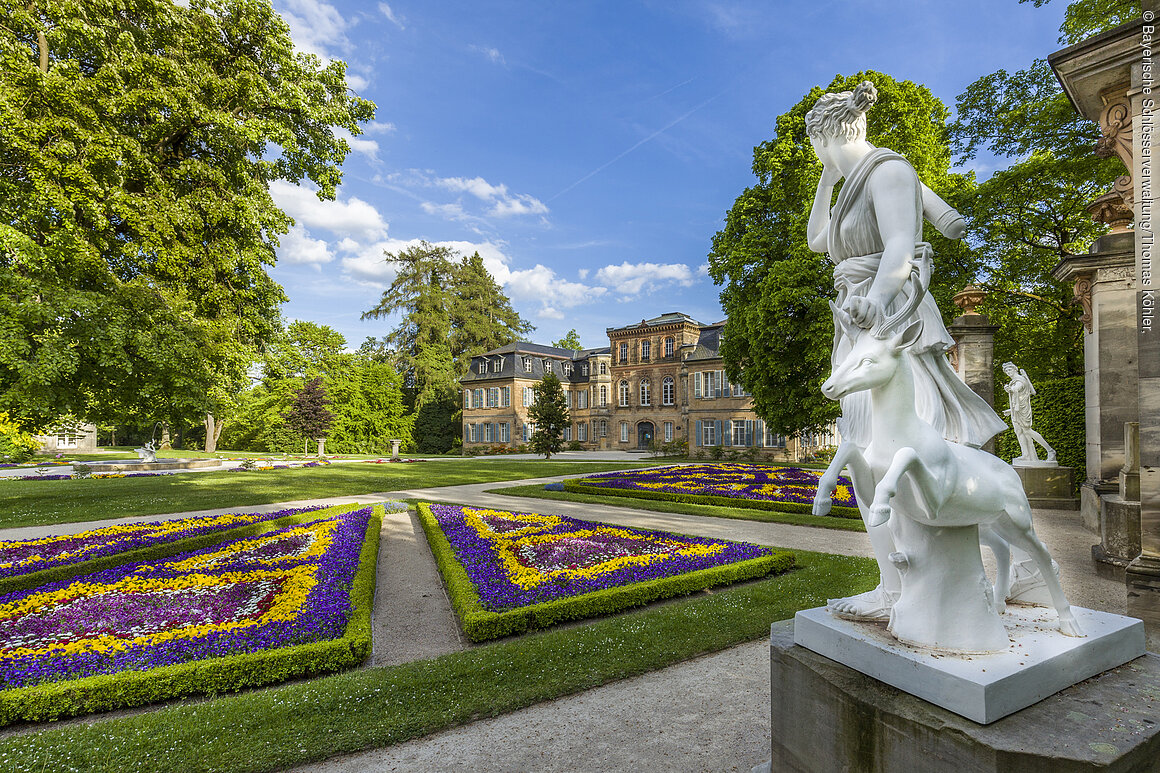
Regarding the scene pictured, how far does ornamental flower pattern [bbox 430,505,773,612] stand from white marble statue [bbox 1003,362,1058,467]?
883 centimetres

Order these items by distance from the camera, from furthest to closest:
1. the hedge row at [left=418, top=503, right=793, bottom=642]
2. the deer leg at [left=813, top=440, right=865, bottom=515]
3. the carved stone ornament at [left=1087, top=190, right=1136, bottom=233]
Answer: the carved stone ornament at [left=1087, top=190, right=1136, bottom=233], the hedge row at [left=418, top=503, right=793, bottom=642], the deer leg at [left=813, top=440, right=865, bottom=515]

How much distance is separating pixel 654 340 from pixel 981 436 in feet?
122

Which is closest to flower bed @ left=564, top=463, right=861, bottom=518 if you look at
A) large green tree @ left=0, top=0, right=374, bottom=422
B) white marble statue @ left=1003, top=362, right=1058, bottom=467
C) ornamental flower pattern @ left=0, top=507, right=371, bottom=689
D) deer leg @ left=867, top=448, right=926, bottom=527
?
white marble statue @ left=1003, top=362, right=1058, bottom=467

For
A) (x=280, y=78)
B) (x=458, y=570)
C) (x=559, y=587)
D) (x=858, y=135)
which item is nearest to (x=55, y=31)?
(x=280, y=78)

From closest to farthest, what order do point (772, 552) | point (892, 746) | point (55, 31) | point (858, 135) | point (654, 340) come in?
point (892, 746), point (858, 135), point (772, 552), point (55, 31), point (654, 340)

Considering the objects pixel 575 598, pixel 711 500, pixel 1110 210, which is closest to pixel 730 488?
pixel 711 500

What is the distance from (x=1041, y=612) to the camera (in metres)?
2.68

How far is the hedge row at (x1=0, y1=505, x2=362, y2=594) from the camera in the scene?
6566mm

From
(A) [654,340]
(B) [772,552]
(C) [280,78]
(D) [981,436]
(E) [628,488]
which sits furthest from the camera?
(A) [654,340]

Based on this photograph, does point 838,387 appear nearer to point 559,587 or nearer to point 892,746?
point 892,746

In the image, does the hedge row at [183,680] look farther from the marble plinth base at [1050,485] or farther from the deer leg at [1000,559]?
the marble plinth base at [1050,485]

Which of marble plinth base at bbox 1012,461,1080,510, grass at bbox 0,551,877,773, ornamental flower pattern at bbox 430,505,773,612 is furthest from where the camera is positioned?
marble plinth base at bbox 1012,461,1080,510

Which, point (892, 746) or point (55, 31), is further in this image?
point (55, 31)

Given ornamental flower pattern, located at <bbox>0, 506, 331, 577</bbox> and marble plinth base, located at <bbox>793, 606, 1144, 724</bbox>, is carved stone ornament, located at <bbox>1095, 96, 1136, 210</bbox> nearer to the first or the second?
marble plinth base, located at <bbox>793, 606, 1144, 724</bbox>
